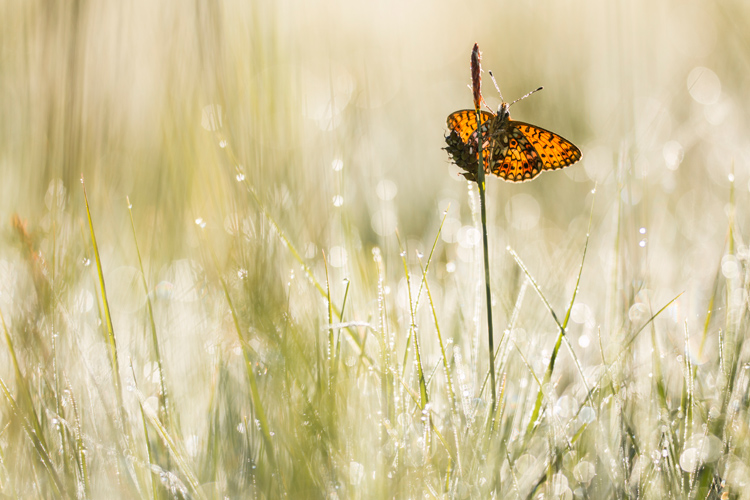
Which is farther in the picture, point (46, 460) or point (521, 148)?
point (521, 148)

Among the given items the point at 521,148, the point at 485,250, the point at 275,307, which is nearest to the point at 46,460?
the point at 275,307

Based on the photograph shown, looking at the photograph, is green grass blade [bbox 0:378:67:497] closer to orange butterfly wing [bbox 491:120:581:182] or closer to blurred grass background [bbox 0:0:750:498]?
blurred grass background [bbox 0:0:750:498]

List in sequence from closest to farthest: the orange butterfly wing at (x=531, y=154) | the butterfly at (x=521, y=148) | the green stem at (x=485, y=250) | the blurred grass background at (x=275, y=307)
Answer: the green stem at (x=485, y=250)
the blurred grass background at (x=275, y=307)
the butterfly at (x=521, y=148)
the orange butterfly wing at (x=531, y=154)

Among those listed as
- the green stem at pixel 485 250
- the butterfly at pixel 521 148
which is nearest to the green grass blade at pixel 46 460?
the green stem at pixel 485 250

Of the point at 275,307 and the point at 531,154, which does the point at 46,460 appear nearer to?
the point at 275,307

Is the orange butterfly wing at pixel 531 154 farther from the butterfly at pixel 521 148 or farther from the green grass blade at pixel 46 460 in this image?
the green grass blade at pixel 46 460

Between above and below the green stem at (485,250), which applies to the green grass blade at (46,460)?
below

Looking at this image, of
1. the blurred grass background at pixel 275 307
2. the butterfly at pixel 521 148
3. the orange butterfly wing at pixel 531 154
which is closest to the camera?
the blurred grass background at pixel 275 307

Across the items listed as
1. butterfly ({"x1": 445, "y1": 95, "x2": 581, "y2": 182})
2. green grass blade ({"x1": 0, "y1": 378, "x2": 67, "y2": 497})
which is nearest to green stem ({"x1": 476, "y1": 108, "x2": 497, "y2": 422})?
butterfly ({"x1": 445, "y1": 95, "x2": 581, "y2": 182})

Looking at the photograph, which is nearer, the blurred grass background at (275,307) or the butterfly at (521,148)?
the blurred grass background at (275,307)

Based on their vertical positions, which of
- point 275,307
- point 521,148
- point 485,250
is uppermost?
point 521,148
